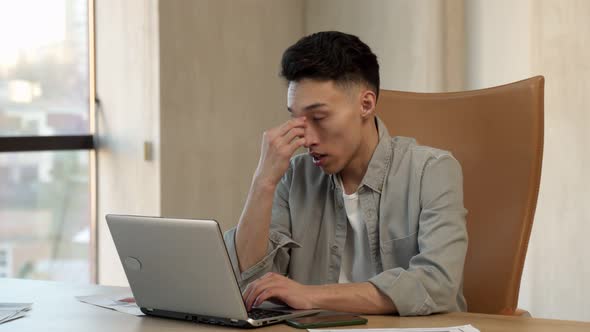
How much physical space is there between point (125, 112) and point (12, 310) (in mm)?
2019

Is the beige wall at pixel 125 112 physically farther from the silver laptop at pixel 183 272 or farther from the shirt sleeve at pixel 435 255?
the silver laptop at pixel 183 272

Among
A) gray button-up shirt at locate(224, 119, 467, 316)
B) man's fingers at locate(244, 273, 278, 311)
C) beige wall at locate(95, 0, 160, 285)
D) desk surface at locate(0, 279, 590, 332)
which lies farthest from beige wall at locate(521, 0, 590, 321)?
man's fingers at locate(244, 273, 278, 311)

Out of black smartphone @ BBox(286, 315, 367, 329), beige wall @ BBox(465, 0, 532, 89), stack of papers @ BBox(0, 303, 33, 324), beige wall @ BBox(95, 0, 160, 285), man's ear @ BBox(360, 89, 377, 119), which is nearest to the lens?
black smartphone @ BBox(286, 315, 367, 329)

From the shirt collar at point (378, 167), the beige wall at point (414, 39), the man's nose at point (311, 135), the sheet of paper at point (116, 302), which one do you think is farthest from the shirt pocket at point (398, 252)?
the beige wall at point (414, 39)

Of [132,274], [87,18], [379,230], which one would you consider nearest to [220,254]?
[132,274]

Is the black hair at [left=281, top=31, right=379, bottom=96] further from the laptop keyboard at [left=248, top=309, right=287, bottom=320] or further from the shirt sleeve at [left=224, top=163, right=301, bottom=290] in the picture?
the laptop keyboard at [left=248, top=309, right=287, bottom=320]

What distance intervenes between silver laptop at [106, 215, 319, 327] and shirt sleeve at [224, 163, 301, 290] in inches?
13.2

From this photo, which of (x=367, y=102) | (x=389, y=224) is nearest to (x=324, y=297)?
(x=389, y=224)

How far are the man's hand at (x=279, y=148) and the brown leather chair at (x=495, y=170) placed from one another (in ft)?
1.61

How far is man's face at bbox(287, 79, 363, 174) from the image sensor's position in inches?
72.6

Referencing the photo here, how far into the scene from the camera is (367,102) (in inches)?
76.1

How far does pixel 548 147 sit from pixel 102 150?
180cm

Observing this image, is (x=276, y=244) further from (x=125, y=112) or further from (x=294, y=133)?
(x=125, y=112)

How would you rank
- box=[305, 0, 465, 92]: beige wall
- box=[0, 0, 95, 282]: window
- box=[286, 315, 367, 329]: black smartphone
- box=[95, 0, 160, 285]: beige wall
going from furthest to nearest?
box=[305, 0, 465, 92]: beige wall
box=[95, 0, 160, 285]: beige wall
box=[0, 0, 95, 282]: window
box=[286, 315, 367, 329]: black smartphone
